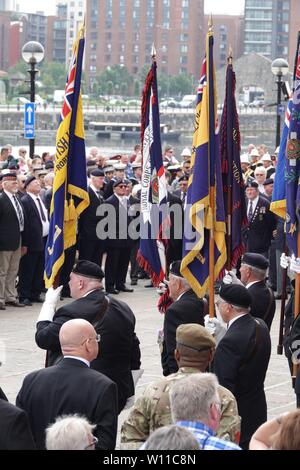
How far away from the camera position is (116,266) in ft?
57.9

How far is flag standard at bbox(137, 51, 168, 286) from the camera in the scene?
1144cm

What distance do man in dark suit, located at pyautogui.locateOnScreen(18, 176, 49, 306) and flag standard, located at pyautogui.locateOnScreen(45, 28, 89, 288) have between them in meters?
6.07

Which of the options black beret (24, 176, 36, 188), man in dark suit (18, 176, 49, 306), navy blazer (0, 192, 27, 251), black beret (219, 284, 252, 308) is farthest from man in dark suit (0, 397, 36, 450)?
black beret (24, 176, 36, 188)

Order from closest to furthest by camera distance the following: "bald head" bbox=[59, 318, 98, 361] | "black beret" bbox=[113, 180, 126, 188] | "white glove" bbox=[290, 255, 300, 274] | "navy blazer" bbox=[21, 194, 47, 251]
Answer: "bald head" bbox=[59, 318, 98, 361] → "white glove" bbox=[290, 255, 300, 274] → "navy blazer" bbox=[21, 194, 47, 251] → "black beret" bbox=[113, 180, 126, 188]

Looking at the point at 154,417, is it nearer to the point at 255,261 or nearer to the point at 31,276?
the point at 255,261

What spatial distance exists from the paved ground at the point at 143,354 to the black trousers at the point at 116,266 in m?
0.37

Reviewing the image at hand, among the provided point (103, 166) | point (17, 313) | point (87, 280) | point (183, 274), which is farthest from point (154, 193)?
point (103, 166)

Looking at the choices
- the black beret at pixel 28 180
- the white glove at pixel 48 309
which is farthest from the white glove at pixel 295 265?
the black beret at pixel 28 180

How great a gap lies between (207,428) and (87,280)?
3.40 metres

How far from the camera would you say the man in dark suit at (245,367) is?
7648mm

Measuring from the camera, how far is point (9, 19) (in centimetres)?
16862

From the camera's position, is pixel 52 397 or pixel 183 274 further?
pixel 183 274

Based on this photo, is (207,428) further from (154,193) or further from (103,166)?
(103,166)

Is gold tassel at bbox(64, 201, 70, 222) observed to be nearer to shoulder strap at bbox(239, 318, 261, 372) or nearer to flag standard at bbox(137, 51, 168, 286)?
flag standard at bbox(137, 51, 168, 286)
